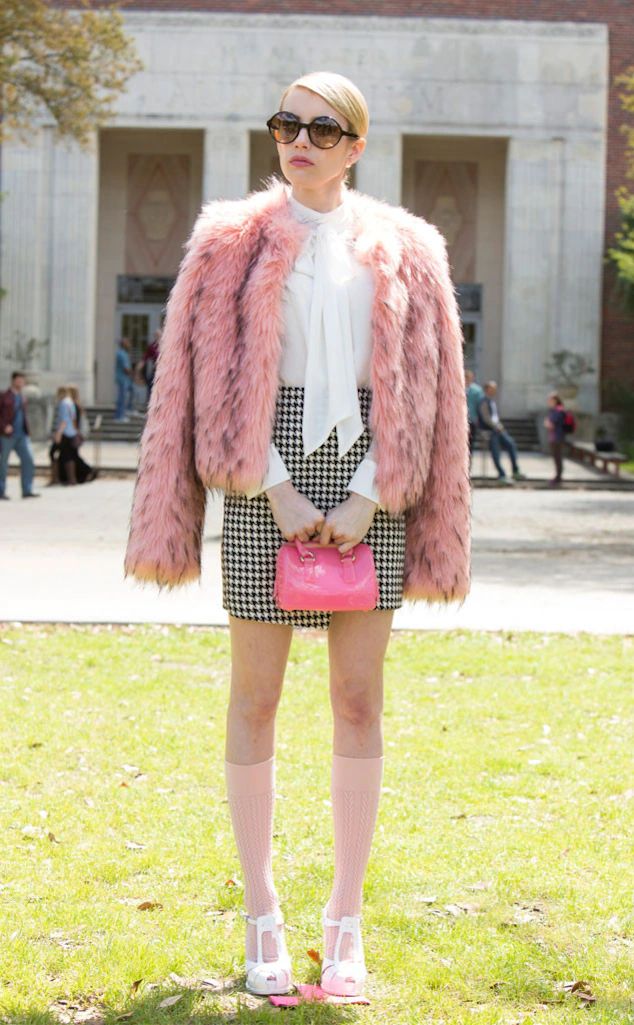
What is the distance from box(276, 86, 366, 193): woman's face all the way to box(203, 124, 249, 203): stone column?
3457 centimetres

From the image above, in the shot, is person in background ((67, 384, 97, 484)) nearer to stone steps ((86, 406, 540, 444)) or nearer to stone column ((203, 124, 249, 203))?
stone steps ((86, 406, 540, 444))

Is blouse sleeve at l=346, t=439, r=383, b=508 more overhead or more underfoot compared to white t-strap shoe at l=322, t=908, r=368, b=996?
more overhead

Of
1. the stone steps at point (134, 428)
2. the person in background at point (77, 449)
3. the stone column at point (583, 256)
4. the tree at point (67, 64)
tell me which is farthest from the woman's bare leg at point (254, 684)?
the stone column at point (583, 256)

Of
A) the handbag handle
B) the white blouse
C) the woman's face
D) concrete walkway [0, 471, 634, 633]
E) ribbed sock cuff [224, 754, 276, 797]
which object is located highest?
the woman's face

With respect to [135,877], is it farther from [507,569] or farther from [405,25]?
[405,25]

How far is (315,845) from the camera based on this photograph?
16.5ft

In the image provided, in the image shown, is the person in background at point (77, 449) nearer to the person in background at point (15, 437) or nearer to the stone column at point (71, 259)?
the person in background at point (15, 437)

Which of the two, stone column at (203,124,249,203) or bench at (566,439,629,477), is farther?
stone column at (203,124,249,203)

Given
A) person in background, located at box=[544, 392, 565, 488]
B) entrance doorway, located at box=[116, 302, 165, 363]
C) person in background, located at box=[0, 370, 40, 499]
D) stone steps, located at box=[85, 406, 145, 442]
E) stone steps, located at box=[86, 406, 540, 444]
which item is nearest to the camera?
person in background, located at box=[0, 370, 40, 499]

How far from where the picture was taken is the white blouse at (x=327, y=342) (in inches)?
146

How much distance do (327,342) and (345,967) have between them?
150 centimetres

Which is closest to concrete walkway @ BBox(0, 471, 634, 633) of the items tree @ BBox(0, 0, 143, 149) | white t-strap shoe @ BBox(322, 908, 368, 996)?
white t-strap shoe @ BBox(322, 908, 368, 996)

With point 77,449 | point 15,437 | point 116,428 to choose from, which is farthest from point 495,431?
point 116,428

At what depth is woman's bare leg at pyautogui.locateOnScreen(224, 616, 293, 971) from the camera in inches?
148
